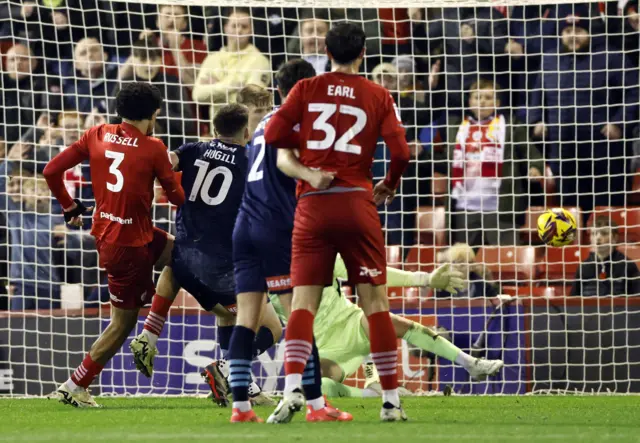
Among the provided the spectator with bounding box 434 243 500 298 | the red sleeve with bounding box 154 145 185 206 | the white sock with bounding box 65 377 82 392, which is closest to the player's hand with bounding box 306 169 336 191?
the red sleeve with bounding box 154 145 185 206

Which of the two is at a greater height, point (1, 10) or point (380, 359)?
point (1, 10)

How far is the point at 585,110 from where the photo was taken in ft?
39.4

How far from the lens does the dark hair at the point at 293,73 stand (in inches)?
239

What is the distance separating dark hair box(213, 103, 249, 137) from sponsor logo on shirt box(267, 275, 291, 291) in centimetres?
148

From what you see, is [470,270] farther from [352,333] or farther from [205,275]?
[205,275]

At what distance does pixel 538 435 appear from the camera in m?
5.14

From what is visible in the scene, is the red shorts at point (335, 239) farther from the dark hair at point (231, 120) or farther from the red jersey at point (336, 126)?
the dark hair at point (231, 120)

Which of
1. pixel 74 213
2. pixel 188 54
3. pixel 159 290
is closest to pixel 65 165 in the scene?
pixel 74 213

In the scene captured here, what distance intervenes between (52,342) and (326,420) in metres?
4.70

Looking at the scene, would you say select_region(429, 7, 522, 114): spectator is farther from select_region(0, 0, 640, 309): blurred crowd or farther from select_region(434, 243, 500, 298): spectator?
select_region(434, 243, 500, 298): spectator

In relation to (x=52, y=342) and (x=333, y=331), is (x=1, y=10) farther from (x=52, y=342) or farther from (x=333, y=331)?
(x=333, y=331)

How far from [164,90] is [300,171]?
6555 millimetres

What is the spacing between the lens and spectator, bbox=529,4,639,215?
37.8 feet

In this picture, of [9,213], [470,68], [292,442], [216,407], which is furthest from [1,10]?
[292,442]
